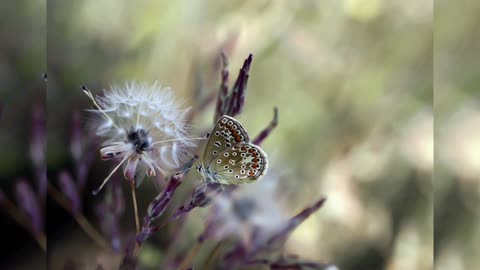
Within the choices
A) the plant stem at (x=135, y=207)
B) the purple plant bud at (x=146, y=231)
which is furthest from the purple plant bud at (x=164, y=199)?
the plant stem at (x=135, y=207)

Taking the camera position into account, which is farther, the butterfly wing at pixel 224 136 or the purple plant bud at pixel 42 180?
the purple plant bud at pixel 42 180

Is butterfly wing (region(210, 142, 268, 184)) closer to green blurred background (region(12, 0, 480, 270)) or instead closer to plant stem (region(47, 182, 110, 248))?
green blurred background (region(12, 0, 480, 270))

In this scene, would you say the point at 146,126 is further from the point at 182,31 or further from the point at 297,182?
the point at 297,182

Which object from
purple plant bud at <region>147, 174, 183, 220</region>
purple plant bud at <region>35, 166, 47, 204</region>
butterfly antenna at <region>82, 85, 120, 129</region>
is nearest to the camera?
purple plant bud at <region>147, 174, 183, 220</region>

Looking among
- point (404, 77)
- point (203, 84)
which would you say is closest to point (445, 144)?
point (404, 77)

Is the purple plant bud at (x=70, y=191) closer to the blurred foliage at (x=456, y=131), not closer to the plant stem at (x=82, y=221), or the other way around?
the plant stem at (x=82, y=221)

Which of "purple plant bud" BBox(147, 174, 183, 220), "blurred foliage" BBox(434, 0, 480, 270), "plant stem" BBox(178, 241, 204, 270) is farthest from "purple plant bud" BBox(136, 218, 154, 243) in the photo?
"blurred foliage" BBox(434, 0, 480, 270)
